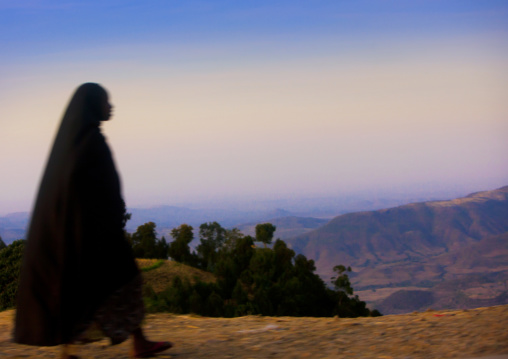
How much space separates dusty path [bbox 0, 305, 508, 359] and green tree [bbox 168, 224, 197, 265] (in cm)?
3281

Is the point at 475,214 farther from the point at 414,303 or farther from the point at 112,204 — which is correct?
the point at 112,204

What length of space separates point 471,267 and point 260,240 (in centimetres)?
4077

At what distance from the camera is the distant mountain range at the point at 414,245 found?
62000mm

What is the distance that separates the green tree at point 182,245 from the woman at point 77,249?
3477 cm

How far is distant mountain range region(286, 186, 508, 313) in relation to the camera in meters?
62.0

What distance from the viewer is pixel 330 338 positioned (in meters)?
4.99

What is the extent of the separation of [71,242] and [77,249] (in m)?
0.07

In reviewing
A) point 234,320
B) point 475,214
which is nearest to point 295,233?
point 475,214

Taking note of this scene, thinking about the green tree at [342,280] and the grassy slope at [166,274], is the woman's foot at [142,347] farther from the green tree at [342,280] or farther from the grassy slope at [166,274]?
the green tree at [342,280]

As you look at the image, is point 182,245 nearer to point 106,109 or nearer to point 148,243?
point 148,243

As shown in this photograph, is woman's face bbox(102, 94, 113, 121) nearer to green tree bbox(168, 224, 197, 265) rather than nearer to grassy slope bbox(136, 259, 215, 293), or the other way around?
grassy slope bbox(136, 259, 215, 293)

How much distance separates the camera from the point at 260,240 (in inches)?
1473

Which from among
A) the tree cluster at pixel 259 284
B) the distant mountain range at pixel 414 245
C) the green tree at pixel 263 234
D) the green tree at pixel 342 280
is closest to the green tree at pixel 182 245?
the tree cluster at pixel 259 284

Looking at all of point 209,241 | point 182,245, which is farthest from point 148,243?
point 209,241
